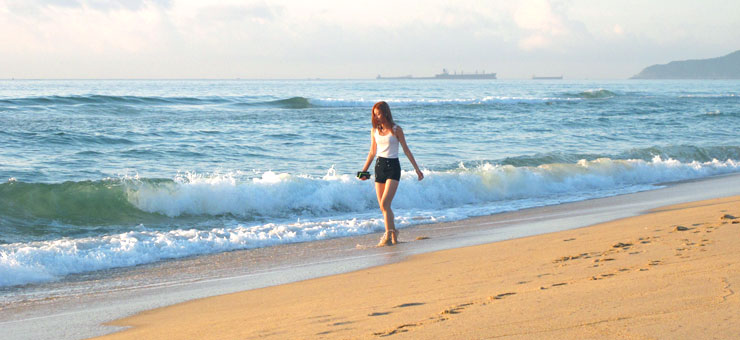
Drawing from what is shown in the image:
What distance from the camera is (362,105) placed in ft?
127

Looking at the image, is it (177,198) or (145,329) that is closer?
(145,329)

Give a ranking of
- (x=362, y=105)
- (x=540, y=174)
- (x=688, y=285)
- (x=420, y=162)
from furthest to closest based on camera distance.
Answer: (x=362, y=105) → (x=420, y=162) → (x=540, y=174) → (x=688, y=285)

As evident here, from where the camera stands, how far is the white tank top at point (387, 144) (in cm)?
727

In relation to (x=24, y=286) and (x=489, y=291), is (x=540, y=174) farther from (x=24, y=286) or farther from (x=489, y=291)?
(x=24, y=286)

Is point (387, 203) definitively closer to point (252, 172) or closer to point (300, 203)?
point (300, 203)

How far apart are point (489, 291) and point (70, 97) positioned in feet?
95.2

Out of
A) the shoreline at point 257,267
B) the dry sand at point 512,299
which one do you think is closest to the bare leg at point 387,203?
the shoreline at point 257,267

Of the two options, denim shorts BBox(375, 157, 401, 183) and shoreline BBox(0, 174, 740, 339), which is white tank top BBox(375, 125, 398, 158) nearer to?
denim shorts BBox(375, 157, 401, 183)

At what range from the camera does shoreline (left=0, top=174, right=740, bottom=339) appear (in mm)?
4691

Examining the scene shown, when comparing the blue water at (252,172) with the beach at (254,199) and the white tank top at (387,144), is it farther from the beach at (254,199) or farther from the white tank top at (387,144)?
the white tank top at (387,144)

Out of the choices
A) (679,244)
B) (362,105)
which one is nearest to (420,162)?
(679,244)

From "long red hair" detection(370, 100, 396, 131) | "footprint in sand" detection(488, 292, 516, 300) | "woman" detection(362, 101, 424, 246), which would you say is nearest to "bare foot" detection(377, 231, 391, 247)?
"woman" detection(362, 101, 424, 246)

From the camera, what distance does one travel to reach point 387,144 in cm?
731

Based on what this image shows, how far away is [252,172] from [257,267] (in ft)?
22.9
